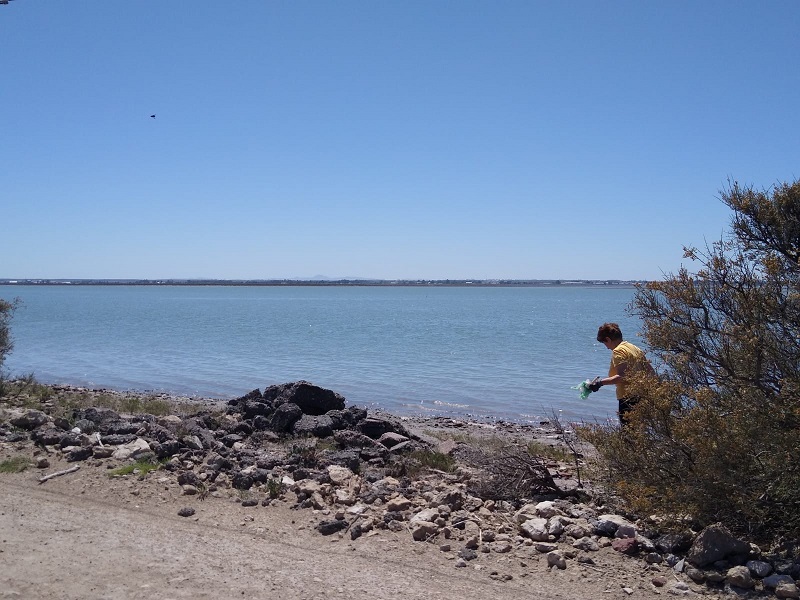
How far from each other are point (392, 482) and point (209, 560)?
2.79 m

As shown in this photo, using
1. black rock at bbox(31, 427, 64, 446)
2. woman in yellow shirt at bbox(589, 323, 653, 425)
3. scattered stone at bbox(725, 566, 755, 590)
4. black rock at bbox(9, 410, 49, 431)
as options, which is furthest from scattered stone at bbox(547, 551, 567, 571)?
black rock at bbox(9, 410, 49, 431)

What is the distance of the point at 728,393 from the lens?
614 centimetres

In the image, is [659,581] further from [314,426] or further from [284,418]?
[284,418]

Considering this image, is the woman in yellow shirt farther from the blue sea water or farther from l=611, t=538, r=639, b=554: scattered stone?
the blue sea water

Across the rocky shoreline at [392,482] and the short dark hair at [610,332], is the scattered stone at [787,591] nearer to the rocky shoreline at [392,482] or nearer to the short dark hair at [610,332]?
the rocky shoreline at [392,482]

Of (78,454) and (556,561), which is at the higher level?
(556,561)

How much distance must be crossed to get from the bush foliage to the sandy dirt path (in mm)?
1244

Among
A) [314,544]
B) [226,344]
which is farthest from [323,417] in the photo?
[226,344]

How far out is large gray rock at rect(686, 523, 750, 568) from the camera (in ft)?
18.6

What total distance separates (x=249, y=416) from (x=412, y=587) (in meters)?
7.61

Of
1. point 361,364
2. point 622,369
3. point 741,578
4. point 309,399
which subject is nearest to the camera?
point 741,578

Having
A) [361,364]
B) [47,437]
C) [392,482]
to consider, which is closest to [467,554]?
[392,482]

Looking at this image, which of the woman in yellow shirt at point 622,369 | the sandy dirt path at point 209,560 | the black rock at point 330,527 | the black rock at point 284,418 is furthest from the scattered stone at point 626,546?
the black rock at point 284,418

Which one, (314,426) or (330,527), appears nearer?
(330,527)
